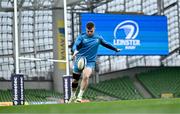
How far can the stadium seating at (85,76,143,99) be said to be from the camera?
1531 inches

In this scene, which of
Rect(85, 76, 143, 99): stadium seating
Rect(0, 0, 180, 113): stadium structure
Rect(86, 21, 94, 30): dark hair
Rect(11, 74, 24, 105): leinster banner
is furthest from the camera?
Rect(85, 76, 143, 99): stadium seating

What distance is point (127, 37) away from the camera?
3416 cm

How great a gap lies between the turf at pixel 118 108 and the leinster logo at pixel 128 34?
28153 millimetres

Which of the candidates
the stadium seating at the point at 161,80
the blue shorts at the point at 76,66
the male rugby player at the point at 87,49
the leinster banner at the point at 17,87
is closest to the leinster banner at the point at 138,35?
the stadium seating at the point at 161,80

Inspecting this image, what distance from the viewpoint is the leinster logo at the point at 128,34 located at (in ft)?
110

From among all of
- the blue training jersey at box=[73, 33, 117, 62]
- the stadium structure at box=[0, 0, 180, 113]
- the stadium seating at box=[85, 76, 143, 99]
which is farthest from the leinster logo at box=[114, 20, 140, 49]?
the blue training jersey at box=[73, 33, 117, 62]

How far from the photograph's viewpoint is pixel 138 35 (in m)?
34.0

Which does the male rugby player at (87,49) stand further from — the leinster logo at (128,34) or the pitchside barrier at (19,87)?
the leinster logo at (128,34)

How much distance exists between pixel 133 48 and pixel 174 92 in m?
6.74

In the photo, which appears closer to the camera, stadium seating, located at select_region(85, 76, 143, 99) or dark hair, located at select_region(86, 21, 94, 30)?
dark hair, located at select_region(86, 21, 94, 30)

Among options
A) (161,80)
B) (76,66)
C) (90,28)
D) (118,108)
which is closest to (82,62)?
(76,66)

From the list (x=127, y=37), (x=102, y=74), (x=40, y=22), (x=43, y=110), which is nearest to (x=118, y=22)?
(x=127, y=37)

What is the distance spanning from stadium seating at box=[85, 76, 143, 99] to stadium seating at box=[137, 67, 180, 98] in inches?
48.4

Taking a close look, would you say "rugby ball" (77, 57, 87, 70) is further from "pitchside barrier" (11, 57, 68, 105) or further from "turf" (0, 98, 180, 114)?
"pitchside barrier" (11, 57, 68, 105)
